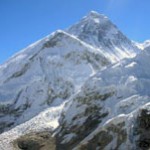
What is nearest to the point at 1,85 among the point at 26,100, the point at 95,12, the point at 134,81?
the point at 26,100

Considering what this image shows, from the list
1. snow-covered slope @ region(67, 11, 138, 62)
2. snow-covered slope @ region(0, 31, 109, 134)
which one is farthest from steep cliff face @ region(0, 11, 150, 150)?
snow-covered slope @ region(67, 11, 138, 62)

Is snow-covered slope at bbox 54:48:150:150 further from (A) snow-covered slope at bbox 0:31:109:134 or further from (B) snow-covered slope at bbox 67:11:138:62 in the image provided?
(B) snow-covered slope at bbox 67:11:138:62

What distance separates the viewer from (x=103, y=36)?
443 ft

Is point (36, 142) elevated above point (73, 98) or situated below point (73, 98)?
below

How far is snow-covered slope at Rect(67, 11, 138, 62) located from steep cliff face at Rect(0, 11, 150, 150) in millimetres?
773

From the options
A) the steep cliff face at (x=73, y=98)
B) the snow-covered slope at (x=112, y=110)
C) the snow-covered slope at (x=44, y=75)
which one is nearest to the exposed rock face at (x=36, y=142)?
the steep cliff face at (x=73, y=98)

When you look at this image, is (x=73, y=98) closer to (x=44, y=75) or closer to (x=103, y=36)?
(x=44, y=75)

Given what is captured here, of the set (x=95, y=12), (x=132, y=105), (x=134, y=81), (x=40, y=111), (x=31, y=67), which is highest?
(x=95, y=12)

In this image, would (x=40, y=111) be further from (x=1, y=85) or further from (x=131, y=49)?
(x=131, y=49)

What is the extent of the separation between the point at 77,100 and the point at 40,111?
38.5ft

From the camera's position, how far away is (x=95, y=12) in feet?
488

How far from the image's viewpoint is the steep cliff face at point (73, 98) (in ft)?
204

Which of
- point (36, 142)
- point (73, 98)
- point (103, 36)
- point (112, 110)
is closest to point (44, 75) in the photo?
point (73, 98)

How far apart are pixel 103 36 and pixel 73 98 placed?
5688 cm
